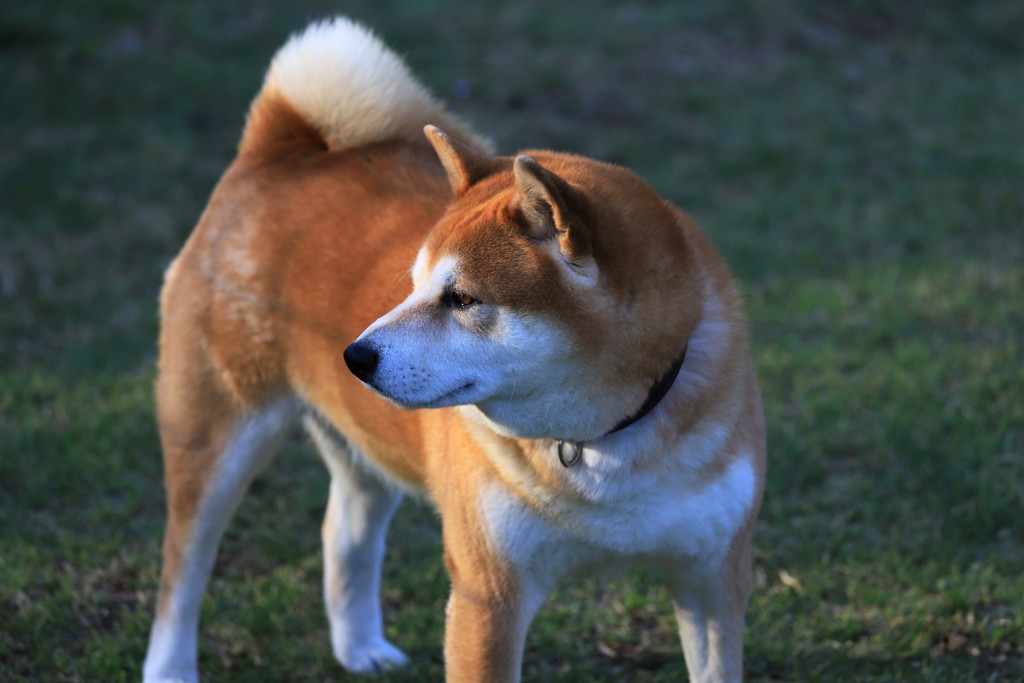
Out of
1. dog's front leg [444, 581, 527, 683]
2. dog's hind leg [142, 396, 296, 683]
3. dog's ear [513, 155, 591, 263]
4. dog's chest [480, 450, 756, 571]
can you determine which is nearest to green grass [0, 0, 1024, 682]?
dog's hind leg [142, 396, 296, 683]

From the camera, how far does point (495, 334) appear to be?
7.50 ft

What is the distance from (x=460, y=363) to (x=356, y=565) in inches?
51.0

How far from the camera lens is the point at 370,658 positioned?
337 centimetres

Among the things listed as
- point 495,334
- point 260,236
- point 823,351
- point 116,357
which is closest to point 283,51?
point 260,236

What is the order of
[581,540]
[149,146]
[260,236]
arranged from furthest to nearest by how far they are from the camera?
1. [149,146]
2. [260,236]
3. [581,540]

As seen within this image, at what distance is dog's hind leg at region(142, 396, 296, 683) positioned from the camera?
10.3 feet

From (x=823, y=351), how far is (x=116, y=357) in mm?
2857

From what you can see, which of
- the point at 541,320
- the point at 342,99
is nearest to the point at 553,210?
the point at 541,320

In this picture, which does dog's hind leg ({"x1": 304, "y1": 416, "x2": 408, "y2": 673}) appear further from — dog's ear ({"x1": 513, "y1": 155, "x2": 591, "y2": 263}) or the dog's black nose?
dog's ear ({"x1": 513, "y1": 155, "x2": 591, "y2": 263})

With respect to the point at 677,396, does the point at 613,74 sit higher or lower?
lower

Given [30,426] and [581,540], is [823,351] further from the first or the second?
[30,426]

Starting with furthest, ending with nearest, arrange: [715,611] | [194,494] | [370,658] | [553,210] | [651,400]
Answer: [370,658] → [194,494] → [715,611] → [651,400] → [553,210]

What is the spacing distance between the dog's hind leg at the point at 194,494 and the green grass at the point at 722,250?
0.66 feet

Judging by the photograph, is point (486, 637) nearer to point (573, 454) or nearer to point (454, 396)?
point (573, 454)
